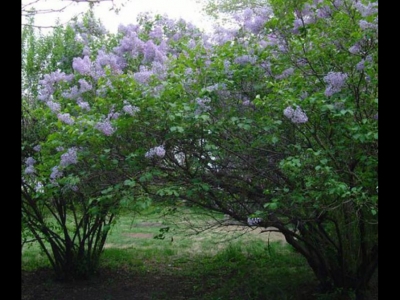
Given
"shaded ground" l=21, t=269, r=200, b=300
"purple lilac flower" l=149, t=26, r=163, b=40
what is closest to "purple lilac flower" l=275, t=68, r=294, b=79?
"purple lilac flower" l=149, t=26, r=163, b=40

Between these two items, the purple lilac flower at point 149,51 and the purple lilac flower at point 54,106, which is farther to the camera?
the purple lilac flower at point 149,51

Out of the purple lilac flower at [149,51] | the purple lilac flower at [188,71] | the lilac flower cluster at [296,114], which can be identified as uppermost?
the purple lilac flower at [149,51]

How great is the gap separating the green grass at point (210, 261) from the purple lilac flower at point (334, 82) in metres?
1.84

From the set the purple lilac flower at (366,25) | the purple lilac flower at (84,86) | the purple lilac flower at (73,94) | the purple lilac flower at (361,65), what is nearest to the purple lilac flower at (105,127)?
the purple lilac flower at (84,86)

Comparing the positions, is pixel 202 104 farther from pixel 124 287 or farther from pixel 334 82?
pixel 124 287

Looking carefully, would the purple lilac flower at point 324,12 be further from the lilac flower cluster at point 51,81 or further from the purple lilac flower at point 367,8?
the lilac flower cluster at point 51,81

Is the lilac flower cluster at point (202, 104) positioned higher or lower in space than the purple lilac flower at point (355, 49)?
lower

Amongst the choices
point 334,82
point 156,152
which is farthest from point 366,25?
point 156,152

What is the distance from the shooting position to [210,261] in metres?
8.46

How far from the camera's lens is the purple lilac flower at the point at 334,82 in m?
4.04

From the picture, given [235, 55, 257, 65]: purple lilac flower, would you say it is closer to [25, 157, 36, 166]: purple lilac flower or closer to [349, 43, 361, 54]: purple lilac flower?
[349, 43, 361, 54]: purple lilac flower

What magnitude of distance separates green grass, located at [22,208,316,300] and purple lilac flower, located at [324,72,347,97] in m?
1.84

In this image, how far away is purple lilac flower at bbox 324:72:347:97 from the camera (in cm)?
404

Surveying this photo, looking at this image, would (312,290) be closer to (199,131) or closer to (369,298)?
(369,298)
